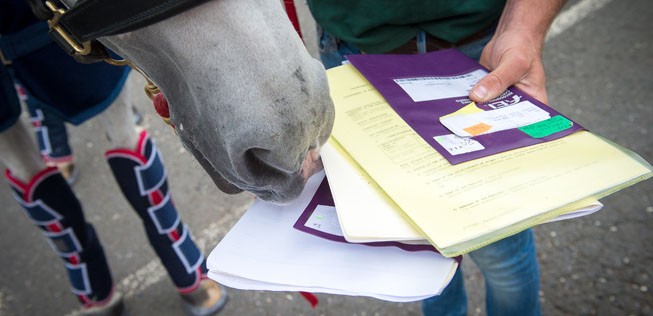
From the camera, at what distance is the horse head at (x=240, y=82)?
2.01 ft

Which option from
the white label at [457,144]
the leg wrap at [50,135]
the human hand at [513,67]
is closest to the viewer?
the white label at [457,144]

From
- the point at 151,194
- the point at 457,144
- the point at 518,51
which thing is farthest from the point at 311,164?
the point at 151,194

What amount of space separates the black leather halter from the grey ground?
1.24 m

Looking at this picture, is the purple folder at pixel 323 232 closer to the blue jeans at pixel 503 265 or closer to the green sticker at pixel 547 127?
the green sticker at pixel 547 127

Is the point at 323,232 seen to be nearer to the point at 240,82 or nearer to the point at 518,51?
the point at 240,82

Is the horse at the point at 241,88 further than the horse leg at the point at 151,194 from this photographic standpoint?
No

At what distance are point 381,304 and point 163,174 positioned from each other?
2.82 feet

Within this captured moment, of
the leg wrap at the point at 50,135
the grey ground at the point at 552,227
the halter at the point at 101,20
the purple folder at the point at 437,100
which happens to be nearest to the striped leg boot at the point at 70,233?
the grey ground at the point at 552,227

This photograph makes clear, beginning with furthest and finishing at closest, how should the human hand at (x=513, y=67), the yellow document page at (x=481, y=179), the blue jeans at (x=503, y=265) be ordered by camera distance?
the blue jeans at (x=503, y=265)
the human hand at (x=513, y=67)
the yellow document page at (x=481, y=179)

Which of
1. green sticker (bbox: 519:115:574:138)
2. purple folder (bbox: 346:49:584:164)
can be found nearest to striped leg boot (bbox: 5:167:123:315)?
purple folder (bbox: 346:49:584:164)

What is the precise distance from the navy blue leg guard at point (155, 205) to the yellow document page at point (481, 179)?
38.6 inches

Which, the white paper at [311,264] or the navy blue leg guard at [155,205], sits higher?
A: the white paper at [311,264]

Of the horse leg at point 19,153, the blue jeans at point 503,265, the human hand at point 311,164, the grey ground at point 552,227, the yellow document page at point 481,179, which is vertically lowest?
the grey ground at point 552,227

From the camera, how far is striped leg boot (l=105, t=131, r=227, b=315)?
5.46ft
